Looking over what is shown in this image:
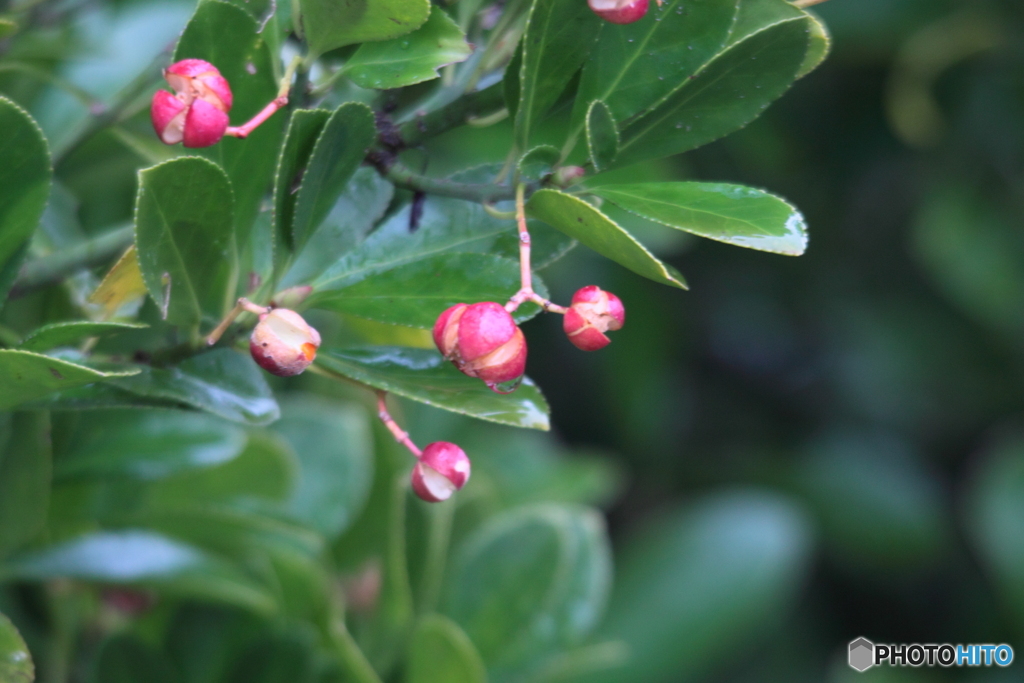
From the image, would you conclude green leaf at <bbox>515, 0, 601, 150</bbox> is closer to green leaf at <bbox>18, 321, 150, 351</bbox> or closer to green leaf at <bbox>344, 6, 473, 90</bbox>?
green leaf at <bbox>344, 6, 473, 90</bbox>

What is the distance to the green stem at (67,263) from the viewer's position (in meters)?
0.59

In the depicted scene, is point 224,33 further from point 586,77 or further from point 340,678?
point 340,678

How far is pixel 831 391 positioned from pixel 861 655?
90 centimetres

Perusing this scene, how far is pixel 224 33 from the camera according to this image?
1.60 feet

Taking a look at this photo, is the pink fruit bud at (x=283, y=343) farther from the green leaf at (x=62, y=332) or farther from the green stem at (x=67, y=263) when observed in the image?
the green stem at (x=67, y=263)

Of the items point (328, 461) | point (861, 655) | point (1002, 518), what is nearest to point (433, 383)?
point (328, 461)

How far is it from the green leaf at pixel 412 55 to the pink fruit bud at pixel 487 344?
0.13 m

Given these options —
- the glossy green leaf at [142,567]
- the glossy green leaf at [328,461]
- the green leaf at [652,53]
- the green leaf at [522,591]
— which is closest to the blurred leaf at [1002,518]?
the green leaf at [522,591]

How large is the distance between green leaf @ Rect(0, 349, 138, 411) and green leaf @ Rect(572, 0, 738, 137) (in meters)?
0.29

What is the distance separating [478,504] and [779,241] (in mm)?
623

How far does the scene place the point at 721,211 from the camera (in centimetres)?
47

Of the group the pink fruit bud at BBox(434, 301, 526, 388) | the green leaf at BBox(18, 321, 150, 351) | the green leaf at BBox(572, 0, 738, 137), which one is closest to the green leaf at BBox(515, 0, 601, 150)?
the green leaf at BBox(572, 0, 738, 137)

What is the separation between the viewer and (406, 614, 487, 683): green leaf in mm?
711

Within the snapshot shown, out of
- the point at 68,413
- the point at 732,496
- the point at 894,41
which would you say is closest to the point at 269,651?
the point at 68,413
